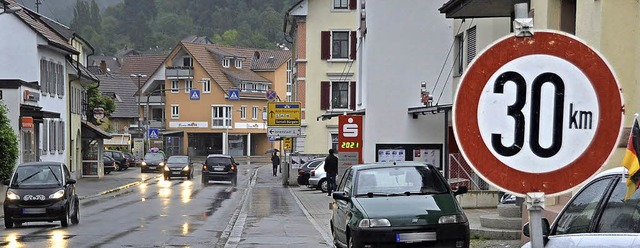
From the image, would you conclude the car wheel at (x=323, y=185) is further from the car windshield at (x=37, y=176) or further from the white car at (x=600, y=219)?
the white car at (x=600, y=219)

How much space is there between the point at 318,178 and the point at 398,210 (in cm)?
2763

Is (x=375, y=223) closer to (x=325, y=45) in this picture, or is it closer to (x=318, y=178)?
(x=318, y=178)

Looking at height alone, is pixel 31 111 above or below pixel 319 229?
above

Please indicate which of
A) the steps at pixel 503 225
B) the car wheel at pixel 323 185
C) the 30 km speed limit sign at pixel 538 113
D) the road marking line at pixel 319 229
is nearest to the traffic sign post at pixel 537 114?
the 30 km speed limit sign at pixel 538 113

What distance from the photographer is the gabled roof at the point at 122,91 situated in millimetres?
99000

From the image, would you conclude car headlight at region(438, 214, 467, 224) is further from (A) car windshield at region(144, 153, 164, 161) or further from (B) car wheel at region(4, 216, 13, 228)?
(A) car windshield at region(144, 153, 164, 161)

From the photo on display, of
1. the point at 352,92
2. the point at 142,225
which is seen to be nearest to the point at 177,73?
the point at 352,92

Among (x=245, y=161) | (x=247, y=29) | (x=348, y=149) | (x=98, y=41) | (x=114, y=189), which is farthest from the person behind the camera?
(x=98, y=41)

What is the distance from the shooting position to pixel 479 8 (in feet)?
59.1

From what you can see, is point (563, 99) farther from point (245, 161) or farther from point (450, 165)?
point (245, 161)

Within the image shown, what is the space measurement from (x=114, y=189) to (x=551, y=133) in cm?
4126

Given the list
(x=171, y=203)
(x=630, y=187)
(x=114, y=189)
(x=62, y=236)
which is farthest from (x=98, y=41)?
(x=630, y=187)

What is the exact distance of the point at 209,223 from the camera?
22.8 m

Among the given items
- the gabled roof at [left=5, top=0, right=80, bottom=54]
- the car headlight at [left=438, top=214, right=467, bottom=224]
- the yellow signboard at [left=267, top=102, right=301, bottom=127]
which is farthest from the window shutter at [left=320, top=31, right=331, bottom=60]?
the car headlight at [left=438, top=214, right=467, bottom=224]
